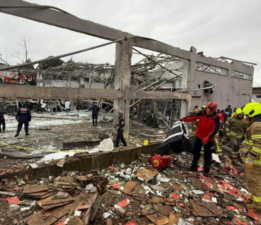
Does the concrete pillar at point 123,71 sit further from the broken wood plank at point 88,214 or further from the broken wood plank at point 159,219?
the broken wood plank at point 159,219

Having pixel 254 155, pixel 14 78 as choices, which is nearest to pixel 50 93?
pixel 254 155

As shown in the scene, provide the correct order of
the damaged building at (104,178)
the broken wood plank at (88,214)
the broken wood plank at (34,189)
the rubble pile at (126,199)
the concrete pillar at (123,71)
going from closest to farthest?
1. the broken wood plank at (88,214)
2. the rubble pile at (126,199)
3. the damaged building at (104,178)
4. the broken wood plank at (34,189)
5. the concrete pillar at (123,71)

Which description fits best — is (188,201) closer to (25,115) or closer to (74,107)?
(25,115)

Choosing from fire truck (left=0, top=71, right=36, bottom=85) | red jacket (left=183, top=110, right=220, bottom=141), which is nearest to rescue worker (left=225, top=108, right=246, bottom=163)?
red jacket (left=183, top=110, right=220, bottom=141)

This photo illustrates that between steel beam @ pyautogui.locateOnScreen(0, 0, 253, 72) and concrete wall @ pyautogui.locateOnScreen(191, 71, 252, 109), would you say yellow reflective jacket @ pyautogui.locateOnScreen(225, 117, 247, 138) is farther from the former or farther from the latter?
concrete wall @ pyautogui.locateOnScreen(191, 71, 252, 109)

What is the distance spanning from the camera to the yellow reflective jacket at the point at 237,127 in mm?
5423

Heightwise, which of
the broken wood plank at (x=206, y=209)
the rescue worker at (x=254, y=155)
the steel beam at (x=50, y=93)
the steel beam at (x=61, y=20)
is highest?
the steel beam at (x=61, y=20)

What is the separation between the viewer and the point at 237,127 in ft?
18.2

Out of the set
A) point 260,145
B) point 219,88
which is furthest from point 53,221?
point 219,88

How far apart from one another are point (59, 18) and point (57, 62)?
A: 24.3 metres

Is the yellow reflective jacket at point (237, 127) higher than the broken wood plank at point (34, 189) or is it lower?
higher

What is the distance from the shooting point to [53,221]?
7.58 ft

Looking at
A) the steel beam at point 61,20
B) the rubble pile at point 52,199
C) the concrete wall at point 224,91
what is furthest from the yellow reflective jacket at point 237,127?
the steel beam at point 61,20

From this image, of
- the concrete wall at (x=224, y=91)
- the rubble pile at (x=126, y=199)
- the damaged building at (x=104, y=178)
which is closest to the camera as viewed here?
the rubble pile at (x=126, y=199)
